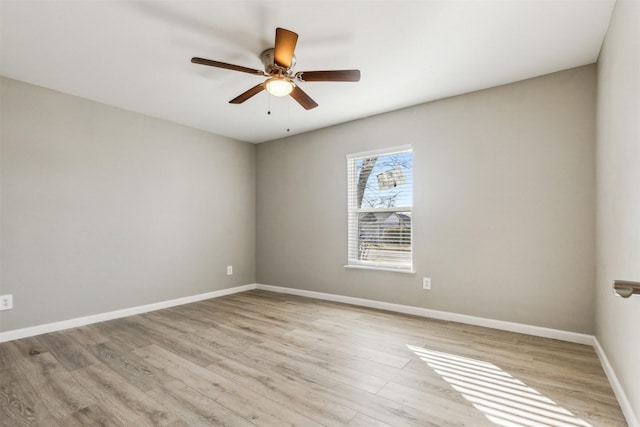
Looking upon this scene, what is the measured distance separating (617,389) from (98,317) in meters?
4.37

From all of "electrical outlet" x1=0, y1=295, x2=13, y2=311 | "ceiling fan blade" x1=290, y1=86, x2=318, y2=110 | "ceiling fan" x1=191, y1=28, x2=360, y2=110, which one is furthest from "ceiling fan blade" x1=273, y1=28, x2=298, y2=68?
"electrical outlet" x1=0, y1=295, x2=13, y2=311

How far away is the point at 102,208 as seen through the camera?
3459mm

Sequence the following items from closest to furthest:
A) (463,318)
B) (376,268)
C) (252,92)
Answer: (252,92) → (463,318) → (376,268)

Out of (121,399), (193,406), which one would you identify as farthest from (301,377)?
(121,399)

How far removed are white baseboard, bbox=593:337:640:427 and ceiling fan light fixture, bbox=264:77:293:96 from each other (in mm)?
2784

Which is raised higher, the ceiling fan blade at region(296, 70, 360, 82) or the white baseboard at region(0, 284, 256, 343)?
the ceiling fan blade at region(296, 70, 360, 82)

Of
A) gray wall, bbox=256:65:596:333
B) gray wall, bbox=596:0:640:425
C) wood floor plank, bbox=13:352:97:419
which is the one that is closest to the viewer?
gray wall, bbox=596:0:640:425

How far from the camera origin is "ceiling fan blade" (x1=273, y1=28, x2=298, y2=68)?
1.92 meters

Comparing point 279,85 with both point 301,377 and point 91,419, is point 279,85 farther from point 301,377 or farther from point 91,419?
point 91,419

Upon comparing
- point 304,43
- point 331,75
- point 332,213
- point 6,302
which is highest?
point 304,43

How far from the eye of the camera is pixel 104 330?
3.10 m

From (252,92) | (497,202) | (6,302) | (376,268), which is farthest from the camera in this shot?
(376,268)

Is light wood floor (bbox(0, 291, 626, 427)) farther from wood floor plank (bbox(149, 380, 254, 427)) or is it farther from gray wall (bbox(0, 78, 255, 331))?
gray wall (bbox(0, 78, 255, 331))

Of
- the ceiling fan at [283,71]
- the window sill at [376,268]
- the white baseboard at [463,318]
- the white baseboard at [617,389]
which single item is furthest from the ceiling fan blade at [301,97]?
the white baseboard at [617,389]
